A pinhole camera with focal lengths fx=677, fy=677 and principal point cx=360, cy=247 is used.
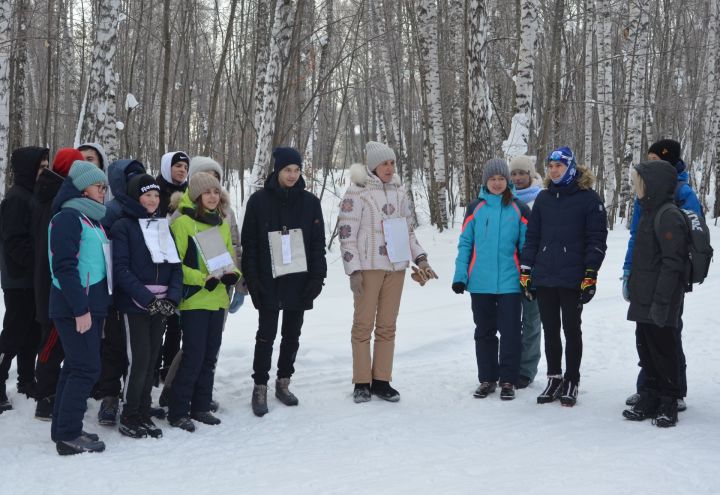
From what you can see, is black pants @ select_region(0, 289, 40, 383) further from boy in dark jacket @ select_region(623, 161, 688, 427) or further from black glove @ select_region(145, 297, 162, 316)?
boy in dark jacket @ select_region(623, 161, 688, 427)

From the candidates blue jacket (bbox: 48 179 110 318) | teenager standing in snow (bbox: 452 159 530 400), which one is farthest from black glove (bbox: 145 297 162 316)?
teenager standing in snow (bbox: 452 159 530 400)

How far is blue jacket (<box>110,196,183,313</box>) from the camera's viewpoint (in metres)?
4.30

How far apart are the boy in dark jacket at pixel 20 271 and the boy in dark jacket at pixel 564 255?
144 inches

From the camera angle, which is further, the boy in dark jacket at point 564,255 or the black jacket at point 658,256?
the boy in dark jacket at point 564,255

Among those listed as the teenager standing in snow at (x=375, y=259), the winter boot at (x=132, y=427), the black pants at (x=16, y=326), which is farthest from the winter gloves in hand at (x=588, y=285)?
the black pants at (x=16, y=326)

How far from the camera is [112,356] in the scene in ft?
15.6

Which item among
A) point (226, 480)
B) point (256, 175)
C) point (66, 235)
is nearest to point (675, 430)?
point (226, 480)

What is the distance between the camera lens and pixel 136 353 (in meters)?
4.45

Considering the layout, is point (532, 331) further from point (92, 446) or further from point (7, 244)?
point (7, 244)

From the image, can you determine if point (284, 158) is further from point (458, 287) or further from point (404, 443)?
point (404, 443)

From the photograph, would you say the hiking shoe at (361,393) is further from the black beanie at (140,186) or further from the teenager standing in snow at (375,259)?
the black beanie at (140,186)

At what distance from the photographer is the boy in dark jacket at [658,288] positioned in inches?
180

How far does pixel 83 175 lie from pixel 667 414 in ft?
13.7

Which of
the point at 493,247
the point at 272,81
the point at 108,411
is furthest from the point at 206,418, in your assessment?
the point at 272,81
